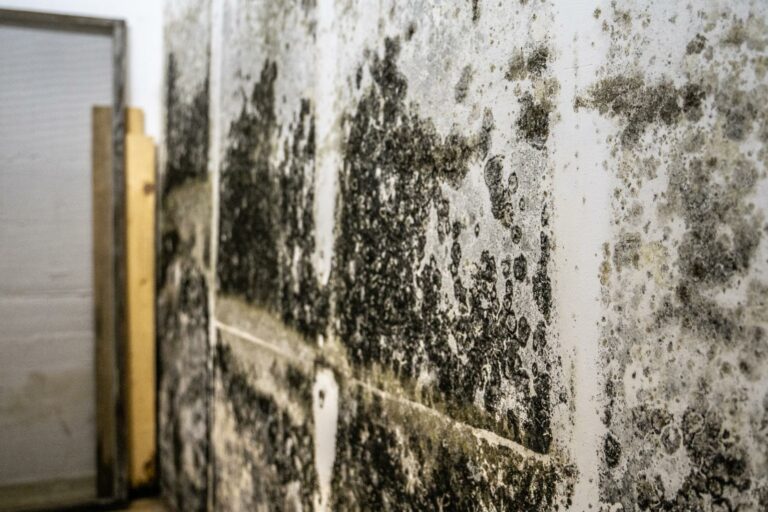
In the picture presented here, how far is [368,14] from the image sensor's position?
1220 mm

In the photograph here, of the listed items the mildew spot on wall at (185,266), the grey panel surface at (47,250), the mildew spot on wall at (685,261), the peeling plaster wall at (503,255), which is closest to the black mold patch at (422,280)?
the peeling plaster wall at (503,255)

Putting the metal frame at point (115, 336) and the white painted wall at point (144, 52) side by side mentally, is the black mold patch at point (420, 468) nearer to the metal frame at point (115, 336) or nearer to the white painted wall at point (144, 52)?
the metal frame at point (115, 336)

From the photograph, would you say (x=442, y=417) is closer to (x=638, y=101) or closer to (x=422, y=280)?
(x=422, y=280)

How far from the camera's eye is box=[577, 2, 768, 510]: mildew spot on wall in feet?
1.97

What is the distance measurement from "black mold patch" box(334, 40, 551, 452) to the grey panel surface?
5.80 ft

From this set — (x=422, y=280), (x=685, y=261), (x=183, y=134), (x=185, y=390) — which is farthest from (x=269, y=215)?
(x=685, y=261)

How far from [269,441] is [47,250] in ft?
4.90

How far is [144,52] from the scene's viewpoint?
2.82 meters

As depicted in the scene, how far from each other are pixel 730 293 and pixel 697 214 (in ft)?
0.26

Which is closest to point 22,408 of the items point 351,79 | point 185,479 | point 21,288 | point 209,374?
point 21,288

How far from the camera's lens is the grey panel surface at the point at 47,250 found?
2625 mm

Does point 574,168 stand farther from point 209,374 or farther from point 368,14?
point 209,374

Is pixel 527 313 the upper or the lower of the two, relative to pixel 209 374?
upper

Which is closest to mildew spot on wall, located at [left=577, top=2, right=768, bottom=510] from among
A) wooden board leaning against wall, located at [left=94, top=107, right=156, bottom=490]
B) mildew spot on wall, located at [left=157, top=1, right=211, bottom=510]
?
mildew spot on wall, located at [left=157, top=1, right=211, bottom=510]
